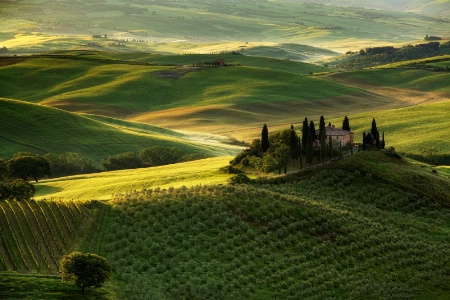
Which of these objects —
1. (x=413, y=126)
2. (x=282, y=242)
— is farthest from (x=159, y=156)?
(x=282, y=242)

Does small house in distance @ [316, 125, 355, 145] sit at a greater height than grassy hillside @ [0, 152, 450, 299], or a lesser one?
greater

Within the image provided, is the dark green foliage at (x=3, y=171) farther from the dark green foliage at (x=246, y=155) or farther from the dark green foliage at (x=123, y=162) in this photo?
the dark green foliage at (x=246, y=155)

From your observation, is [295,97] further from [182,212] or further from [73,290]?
[73,290]

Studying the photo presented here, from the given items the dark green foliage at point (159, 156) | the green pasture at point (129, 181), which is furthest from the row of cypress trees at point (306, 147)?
the dark green foliage at point (159, 156)

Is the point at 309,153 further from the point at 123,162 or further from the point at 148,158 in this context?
the point at 123,162

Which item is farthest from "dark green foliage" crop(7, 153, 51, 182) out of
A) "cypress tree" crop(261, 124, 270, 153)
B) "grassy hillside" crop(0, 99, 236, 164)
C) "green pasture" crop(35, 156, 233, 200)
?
"cypress tree" crop(261, 124, 270, 153)

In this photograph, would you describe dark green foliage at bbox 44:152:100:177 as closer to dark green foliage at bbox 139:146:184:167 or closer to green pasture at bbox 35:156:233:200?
dark green foliage at bbox 139:146:184:167
